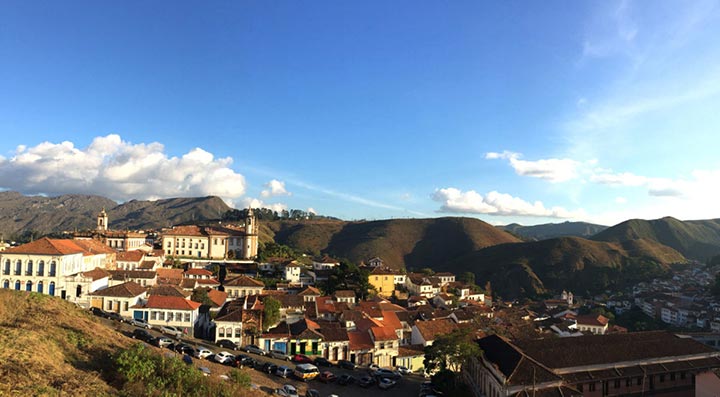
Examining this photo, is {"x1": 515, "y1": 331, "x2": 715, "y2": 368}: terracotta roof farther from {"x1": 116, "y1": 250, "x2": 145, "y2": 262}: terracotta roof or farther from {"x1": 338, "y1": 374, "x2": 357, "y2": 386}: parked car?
{"x1": 116, "y1": 250, "x2": 145, "y2": 262}: terracotta roof

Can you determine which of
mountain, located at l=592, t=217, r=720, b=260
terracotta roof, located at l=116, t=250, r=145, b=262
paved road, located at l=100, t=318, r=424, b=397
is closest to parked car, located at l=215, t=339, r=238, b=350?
paved road, located at l=100, t=318, r=424, b=397

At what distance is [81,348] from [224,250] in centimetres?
5274

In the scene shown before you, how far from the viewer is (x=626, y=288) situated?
109562 mm

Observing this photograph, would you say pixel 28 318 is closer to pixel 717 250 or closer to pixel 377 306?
pixel 377 306

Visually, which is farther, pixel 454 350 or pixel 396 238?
pixel 396 238

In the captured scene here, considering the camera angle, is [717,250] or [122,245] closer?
[122,245]

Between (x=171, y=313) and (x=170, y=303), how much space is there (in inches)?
39.5

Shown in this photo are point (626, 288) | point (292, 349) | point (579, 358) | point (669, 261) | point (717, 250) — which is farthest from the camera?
point (717, 250)

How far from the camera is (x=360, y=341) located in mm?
37125

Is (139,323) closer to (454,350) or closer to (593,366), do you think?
(454,350)

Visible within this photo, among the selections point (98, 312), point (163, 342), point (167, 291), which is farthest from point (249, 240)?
point (163, 342)

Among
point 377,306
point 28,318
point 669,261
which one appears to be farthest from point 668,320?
point 28,318

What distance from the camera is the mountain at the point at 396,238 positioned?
150 meters

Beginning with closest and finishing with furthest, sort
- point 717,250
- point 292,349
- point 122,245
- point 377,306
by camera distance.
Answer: point 292,349 < point 377,306 < point 122,245 < point 717,250
